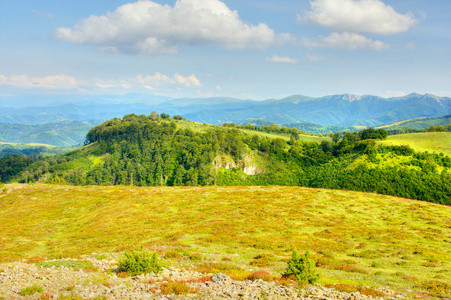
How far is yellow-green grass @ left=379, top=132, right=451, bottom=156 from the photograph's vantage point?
123 metres

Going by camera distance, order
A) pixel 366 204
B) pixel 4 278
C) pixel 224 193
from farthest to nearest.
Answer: pixel 224 193 → pixel 366 204 → pixel 4 278

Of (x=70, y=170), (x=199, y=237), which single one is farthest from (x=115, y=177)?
(x=199, y=237)

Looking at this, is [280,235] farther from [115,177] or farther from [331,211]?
[115,177]

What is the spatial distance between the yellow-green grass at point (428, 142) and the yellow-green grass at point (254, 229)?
86043 millimetres

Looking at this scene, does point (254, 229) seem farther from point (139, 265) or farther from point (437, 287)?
point (437, 287)

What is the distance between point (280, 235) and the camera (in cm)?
3744

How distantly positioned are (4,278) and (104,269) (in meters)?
6.61

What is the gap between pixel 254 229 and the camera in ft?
132

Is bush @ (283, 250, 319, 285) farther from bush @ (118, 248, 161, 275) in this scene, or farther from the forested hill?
the forested hill

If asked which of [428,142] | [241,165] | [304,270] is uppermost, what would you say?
[428,142]

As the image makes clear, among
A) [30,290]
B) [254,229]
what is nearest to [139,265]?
[30,290]

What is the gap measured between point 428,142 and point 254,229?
13614cm

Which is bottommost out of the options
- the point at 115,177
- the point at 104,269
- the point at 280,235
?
the point at 115,177

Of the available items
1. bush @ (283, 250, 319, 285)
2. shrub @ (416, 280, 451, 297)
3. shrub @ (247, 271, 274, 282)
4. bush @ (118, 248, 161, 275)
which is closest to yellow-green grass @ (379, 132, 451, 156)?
shrub @ (416, 280, 451, 297)
